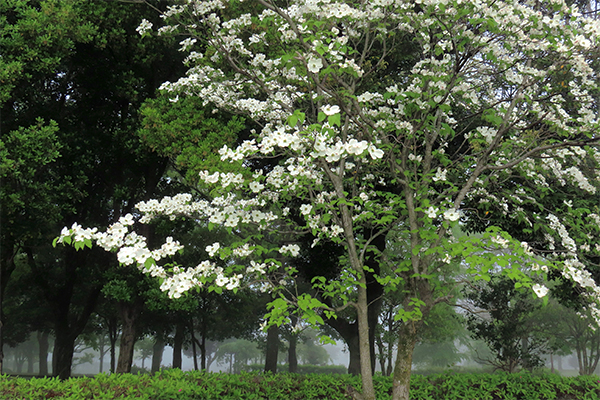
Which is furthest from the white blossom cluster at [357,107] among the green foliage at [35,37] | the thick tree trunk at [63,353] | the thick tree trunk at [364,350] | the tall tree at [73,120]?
the thick tree trunk at [63,353]

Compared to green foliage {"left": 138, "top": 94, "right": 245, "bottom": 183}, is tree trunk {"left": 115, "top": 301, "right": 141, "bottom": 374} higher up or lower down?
lower down

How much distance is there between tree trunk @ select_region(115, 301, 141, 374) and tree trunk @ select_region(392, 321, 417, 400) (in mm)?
7965

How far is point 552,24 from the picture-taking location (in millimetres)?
5242

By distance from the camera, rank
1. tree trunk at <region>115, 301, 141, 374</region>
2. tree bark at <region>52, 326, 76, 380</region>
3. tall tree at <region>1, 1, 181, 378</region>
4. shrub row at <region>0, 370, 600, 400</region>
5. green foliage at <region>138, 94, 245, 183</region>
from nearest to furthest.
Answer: shrub row at <region>0, 370, 600, 400</region>
green foliage at <region>138, 94, 245, 183</region>
tall tree at <region>1, 1, 181, 378</region>
tree trunk at <region>115, 301, 141, 374</region>
tree bark at <region>52, 326, 76, 380</region>

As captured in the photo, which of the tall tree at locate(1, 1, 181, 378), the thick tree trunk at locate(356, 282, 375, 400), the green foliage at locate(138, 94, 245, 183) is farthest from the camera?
the tall tree at locate(1, 1, 181, 378)

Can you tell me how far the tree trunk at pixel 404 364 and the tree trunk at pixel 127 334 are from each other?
26.1 ft

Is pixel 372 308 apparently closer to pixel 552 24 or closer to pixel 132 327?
pixel 132 327

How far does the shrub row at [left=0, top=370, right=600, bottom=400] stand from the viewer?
679cm

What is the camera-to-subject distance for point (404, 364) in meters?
6.15

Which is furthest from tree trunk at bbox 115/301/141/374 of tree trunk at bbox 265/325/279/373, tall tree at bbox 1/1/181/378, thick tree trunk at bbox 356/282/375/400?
tree trunk at bbox 265/325/279/373

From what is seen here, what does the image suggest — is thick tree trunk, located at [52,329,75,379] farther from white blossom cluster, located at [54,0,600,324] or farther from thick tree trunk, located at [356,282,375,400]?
thick tree trunk, located at [356,282,375,400]

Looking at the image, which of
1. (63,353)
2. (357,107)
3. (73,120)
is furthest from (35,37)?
(63,353)

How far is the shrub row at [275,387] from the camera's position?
22.3ft

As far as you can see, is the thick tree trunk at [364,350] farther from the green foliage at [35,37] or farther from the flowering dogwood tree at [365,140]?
the green foliage at [35,37]
